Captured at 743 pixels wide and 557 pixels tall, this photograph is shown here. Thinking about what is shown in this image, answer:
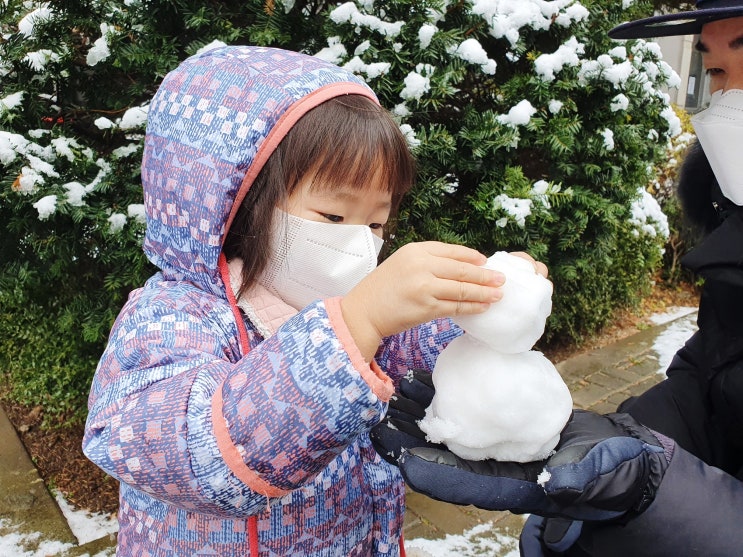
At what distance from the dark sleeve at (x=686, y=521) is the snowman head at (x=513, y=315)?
393mm

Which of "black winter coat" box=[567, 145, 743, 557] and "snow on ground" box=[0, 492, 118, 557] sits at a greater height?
"black winter coat" box=[567, 145, 743, 557]

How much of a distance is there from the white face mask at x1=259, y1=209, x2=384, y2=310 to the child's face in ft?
0.06

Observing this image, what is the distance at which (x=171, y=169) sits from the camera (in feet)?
4.09

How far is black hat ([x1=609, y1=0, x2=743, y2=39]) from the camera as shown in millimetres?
1530

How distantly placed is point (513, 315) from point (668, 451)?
0.47 m

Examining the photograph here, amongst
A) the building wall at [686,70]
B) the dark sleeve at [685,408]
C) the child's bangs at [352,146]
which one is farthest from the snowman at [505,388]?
the building wall at [686,70]

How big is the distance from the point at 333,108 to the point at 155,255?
1.78 feet

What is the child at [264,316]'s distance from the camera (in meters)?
0.93

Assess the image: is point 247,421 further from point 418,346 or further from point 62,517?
point 62,517

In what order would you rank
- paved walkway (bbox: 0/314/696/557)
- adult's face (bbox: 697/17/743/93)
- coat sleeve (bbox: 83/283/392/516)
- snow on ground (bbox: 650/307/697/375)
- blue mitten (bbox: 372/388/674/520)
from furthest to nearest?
snow on ground (bbox: 650/307/697/375) < paved walkway (bbox: 0/314/696/557) < adult's face (bbox: 697/17/743/93) < blue mitten (bbox: 372/388/674/520) < coat sleeve (bbox: 83/283/392/516)

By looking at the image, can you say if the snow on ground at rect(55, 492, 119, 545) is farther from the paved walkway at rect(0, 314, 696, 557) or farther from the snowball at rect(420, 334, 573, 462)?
the snowball at rect(420, 334, 573, 462)

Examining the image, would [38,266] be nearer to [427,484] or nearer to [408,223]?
[408,223]

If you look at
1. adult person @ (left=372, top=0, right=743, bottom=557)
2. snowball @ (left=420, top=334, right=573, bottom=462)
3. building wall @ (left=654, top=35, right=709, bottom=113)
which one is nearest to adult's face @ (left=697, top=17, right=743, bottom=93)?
adult person @ (left=372, top=0, right=743, bottom=557)

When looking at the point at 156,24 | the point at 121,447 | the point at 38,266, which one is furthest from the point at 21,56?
the point at 121,447
